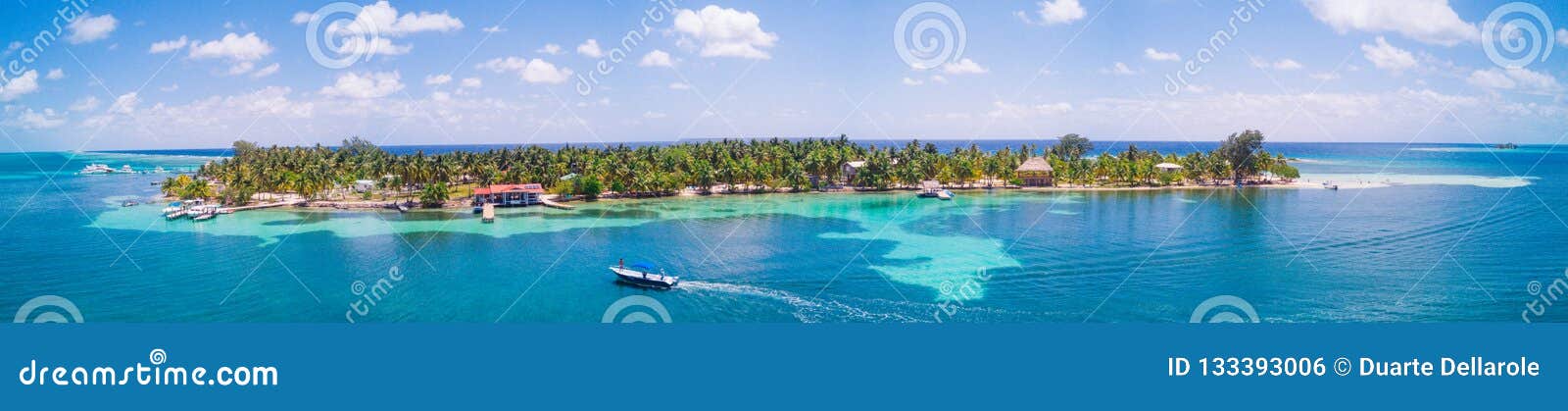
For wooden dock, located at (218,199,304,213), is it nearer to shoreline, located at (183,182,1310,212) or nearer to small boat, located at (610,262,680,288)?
shoreline, located at (183,182,1310,212)

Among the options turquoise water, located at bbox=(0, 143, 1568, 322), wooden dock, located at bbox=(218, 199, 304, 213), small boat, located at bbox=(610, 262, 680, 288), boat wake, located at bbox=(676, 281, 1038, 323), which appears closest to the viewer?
boat wake, located at bbox=(676, 281, 1038, 323)

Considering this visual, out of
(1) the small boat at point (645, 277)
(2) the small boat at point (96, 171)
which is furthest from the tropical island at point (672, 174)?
(2) the small boat at point (96, 171)

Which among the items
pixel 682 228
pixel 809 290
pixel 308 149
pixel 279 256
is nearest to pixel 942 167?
pixel 682 228

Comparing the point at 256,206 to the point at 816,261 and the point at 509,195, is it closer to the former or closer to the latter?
the point at 509,195

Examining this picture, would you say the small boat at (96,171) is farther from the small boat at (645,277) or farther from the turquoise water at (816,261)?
the small boat at (645,277)

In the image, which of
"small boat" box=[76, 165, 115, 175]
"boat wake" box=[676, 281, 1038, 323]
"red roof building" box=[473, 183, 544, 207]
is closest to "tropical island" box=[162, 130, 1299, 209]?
"red roof building" box=[473, 183, 544, 207]

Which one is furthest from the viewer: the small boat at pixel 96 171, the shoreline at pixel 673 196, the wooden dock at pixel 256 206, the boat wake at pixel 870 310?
the small boat at pixel 96 171
